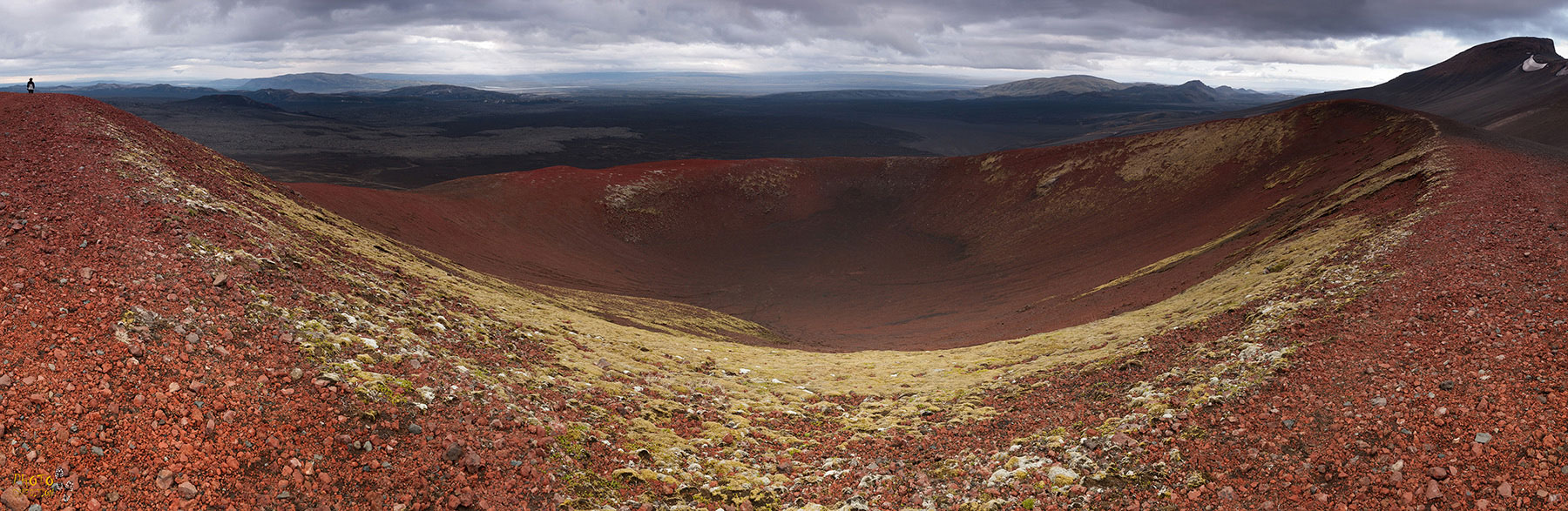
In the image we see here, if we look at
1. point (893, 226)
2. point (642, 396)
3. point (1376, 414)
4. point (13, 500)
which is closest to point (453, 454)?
point (13, 500)

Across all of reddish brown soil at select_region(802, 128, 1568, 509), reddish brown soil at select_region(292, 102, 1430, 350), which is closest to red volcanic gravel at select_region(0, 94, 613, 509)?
reddish brown soil at select_region(802, 128, 1568, 509)

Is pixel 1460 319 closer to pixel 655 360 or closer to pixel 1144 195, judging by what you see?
pixel 655 360

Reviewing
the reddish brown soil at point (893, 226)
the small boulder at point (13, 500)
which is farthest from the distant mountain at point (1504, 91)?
the small boulder at point (13, 500)

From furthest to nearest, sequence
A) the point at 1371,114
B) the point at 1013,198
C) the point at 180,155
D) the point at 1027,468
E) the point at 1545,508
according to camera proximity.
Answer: the point at 1013,198
the point at 1371,114
the point at 180,155
the point at 1027,468
the point at 1545,508

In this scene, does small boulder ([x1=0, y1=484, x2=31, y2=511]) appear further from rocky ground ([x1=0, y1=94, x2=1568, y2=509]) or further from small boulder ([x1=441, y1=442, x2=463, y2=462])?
small boulder ([x1=441, y1=442, x2=463, y2=462])

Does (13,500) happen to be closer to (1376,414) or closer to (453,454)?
(453,454)

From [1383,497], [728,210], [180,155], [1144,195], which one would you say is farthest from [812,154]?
[1383,497]
